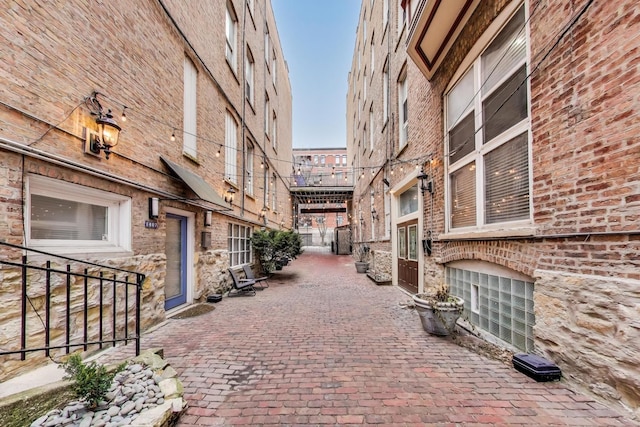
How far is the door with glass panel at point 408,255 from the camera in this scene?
6.80 meters

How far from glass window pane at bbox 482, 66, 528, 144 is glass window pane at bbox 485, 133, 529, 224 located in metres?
0.27

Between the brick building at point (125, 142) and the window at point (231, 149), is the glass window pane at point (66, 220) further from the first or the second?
the window at point (231, 149)

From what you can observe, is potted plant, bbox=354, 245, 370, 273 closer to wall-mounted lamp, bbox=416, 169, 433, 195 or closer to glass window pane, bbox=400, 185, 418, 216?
glass window pane, bbox=400, 185, 418, 216

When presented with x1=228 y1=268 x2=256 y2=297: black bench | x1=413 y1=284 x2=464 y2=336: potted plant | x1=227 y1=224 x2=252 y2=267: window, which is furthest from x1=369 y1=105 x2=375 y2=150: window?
x1=413 y1=284 x2=464 y2=336: potted plant

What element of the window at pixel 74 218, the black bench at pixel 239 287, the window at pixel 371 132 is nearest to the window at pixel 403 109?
the window at pixel 371 132

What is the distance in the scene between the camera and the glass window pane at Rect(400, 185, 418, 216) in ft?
23.1

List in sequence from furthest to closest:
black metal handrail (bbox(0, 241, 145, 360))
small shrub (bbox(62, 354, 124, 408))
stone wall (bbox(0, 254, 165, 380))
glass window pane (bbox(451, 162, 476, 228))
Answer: glass window pane (bbox(451, 162, 476, 228)), stone wall (bbox(0, 254, 165, 380)), black metal handrail (bbox(0, 241, 145, 360)), small shrub (bbox(62, 354, 124, 408))

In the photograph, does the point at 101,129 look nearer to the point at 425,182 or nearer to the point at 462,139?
the point at 462,139

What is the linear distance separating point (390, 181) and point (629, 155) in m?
6.59

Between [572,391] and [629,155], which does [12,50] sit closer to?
[629,155]

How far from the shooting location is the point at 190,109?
6023 millimetres

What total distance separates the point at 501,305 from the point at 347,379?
2.43 metres

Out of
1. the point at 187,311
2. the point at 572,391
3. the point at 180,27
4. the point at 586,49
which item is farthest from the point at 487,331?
the point at 180,27

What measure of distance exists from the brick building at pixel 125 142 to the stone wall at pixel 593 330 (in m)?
5.35
